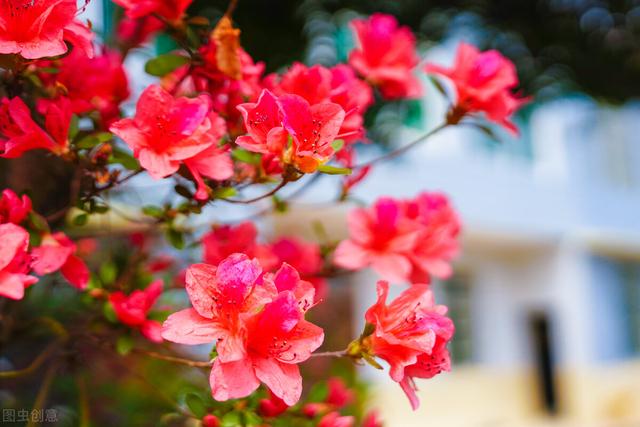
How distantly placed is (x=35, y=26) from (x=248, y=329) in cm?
47

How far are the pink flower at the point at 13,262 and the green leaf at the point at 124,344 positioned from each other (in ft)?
0.94

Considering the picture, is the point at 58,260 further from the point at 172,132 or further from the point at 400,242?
the point at 400,242

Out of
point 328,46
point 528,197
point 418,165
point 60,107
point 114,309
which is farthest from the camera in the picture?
point 528,197

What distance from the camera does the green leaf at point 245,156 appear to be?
1.06m

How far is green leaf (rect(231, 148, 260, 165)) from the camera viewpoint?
1055 millimetres

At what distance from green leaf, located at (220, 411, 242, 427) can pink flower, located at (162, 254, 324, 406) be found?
21 cm

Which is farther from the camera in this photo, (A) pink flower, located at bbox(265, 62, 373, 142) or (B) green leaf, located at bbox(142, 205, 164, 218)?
(B) green leaf, located at bbox(142, 205, 164, 218)

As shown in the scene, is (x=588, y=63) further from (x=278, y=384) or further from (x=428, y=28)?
(x=278, y=384)

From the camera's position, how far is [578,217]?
924 cm

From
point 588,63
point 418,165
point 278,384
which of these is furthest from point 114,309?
point 418,165

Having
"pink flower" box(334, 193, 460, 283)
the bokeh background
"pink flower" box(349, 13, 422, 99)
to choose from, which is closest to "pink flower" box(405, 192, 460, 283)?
"pink flower" box(334, 193, 460, 283)

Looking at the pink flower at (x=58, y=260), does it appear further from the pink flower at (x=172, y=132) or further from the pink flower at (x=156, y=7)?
the pink flower at (x=156, y=7)

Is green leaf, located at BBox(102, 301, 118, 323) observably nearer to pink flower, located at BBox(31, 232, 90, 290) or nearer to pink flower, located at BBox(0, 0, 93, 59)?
pink flower, located at BBox(31, 232, 90, 290)

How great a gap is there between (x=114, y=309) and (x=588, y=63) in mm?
2074
